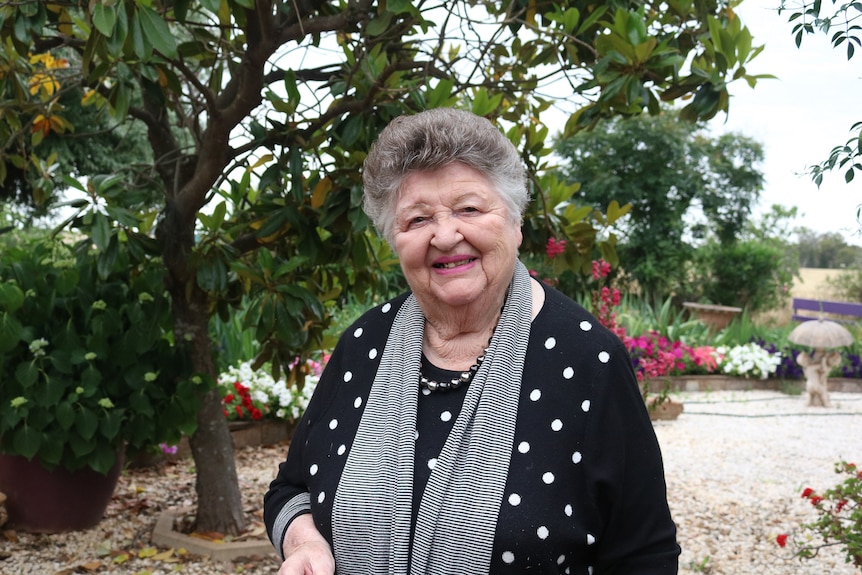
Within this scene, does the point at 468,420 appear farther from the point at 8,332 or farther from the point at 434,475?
the point at 8,332

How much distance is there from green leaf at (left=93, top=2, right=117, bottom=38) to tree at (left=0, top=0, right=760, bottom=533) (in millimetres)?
92

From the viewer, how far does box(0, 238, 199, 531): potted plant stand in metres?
3.44

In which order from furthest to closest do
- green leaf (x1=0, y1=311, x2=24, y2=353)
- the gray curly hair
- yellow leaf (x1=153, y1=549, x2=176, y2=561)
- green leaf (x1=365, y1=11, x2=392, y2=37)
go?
yellow leaf (x1=153, y1=549, x2=176, y2=561) < green leaf (x1=0, y1=311, x2=24, y2=353) < green leaf (x1=365, y1=11, x2=392, y2=37) < the gray curly hair

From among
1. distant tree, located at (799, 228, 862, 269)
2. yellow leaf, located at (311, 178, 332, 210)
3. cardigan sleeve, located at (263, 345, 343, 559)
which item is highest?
distant tree, located at (799, 228, 862, 269)

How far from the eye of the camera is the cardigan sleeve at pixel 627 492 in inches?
57.4

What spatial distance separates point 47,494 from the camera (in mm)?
3857

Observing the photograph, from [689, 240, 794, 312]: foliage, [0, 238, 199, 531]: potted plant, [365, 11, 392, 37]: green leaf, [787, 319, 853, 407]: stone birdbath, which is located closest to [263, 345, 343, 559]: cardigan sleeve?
[365, 11, 392, 37]: green leaf

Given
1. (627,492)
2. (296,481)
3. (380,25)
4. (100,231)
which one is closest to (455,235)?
(627,492)

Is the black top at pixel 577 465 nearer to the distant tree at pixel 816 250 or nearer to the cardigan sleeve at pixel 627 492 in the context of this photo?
the cardigan sleeve at pixel 627 492

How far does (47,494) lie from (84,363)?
80cm

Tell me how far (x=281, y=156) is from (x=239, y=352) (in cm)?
400

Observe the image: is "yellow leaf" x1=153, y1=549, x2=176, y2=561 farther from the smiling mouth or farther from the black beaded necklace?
the smiling mouth

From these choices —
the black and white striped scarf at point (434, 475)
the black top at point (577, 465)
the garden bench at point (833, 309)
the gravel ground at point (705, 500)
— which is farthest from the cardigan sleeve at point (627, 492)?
the garden bench at point (833, 309)

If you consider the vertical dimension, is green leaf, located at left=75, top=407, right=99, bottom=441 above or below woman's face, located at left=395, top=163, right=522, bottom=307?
below
